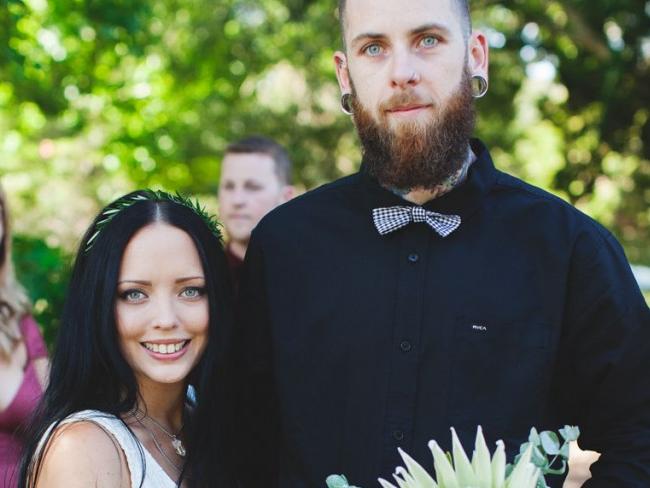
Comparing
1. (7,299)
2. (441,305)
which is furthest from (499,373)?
(7,299)

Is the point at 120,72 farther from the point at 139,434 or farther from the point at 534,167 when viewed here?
the point at 534,167

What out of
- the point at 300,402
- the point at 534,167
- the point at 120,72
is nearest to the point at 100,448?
the point at 300,402

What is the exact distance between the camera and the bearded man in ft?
7.91

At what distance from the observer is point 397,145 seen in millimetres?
2486

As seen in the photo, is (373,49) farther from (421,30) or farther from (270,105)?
(270,105)

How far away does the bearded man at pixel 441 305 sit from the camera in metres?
2.41

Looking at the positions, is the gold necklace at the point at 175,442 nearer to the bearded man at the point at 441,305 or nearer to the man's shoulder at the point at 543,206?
the bearded man at the point at 441,305

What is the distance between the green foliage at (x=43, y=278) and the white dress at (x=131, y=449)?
3.52 meters

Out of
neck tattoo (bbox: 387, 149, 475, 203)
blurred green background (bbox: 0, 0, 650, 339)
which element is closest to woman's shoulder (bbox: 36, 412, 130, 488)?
neck tattoo (bbox: 387, 149, 475, 203)

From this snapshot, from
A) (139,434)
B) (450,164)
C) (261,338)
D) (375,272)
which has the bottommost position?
(139,434)

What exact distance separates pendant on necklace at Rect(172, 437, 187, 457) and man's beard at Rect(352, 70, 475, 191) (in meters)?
0.99

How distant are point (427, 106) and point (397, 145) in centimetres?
13

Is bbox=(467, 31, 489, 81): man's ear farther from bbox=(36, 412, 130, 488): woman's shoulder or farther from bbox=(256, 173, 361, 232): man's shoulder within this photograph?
bbox=(36, 412, 130, 488): woman's shoulder

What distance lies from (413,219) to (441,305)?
0.82ft
